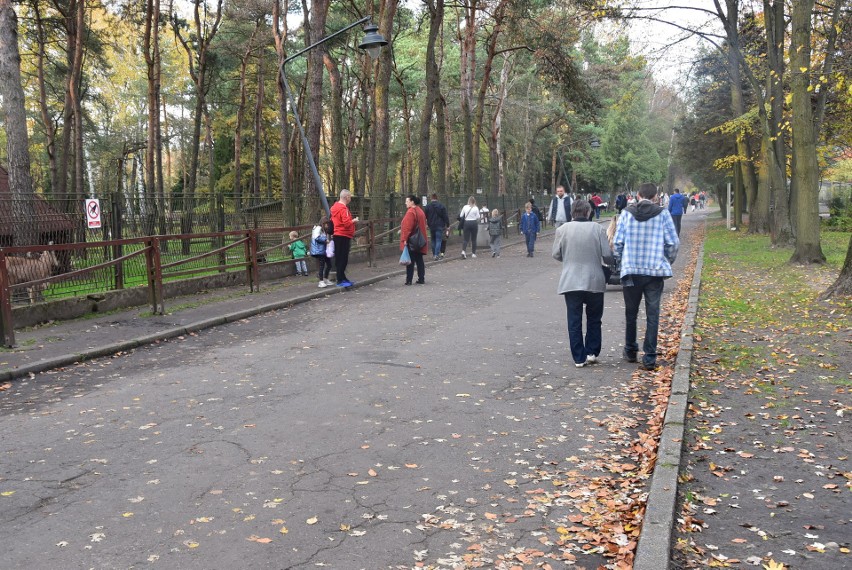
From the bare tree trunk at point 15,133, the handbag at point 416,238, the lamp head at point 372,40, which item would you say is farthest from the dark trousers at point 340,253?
the bare tree trunk at point 15,133

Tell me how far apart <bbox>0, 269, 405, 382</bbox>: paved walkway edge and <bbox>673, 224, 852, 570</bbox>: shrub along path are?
7.07m

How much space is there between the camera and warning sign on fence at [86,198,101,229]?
13.8 meters

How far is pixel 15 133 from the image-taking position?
13.6 meters

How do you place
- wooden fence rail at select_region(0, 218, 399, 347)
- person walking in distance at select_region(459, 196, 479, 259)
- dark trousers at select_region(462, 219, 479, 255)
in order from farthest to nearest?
dark trousers at select_region(462, 219, 479, 255) → person walking in distance at select_region(459, 196, 479, 259) → wooden fence rail at select_region(0, 218, 399, 347)

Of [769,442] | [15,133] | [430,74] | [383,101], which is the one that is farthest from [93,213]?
[430,74]

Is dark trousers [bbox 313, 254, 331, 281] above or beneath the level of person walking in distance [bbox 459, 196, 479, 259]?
beneath

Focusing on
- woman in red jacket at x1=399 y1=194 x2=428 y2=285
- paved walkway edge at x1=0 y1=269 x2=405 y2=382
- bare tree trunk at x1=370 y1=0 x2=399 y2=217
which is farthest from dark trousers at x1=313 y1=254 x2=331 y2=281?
bare tree trunk at x1=370 y1=0 x2=399 y2=217

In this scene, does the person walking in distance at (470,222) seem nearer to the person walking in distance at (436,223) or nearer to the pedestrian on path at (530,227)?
the person walking in distance at (436,223)

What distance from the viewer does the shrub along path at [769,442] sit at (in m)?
4.17

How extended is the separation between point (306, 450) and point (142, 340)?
5.71 m

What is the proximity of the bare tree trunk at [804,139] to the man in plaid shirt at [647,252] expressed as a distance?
9017 mm

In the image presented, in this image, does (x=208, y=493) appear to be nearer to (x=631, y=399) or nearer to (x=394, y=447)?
(x=394, y=447)

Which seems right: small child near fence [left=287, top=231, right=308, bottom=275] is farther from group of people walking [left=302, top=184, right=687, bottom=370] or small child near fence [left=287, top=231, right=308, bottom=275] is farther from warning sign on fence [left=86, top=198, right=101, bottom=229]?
group of people walking [left=302, top=184, right=687, bottom=370]

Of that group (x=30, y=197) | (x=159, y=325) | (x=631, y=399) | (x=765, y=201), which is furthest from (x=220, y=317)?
(x=765, y=201)
